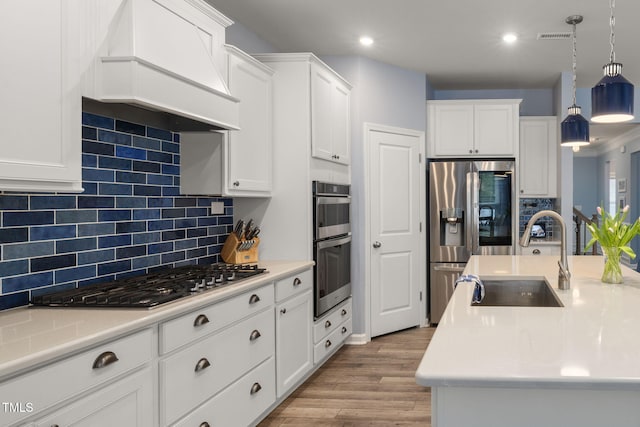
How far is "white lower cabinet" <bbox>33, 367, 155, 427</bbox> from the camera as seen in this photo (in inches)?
61.6

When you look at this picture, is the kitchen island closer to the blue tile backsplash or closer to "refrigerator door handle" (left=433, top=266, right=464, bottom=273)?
the blue tile backsplash

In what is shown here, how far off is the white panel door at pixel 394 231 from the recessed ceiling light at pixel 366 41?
83 centimetres

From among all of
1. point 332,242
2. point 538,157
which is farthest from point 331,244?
point 538,157

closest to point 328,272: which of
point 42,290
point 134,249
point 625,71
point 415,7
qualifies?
point 134,249

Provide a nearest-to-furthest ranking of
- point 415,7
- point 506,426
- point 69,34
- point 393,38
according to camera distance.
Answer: point 506,426 < point 69,34 < point 415,7 < point 393,38

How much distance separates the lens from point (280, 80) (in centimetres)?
401

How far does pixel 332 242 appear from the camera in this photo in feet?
14.1

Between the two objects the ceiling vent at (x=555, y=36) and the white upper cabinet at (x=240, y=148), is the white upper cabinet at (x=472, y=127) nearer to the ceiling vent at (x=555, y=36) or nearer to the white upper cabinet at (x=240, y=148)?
the ceiling vent at (x=555, y=36)

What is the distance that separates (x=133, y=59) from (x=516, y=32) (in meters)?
3.30

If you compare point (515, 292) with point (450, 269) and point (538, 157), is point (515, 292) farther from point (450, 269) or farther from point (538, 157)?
point (538, 157)

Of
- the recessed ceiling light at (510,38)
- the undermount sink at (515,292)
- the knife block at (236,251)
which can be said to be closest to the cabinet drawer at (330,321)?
the knife block at (236,251)

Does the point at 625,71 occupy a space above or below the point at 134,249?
above

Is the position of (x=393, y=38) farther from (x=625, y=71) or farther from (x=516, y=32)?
(x=625, y=71)

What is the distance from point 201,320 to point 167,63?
109cm
